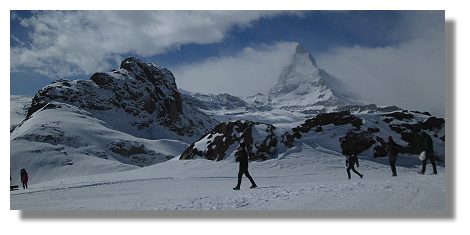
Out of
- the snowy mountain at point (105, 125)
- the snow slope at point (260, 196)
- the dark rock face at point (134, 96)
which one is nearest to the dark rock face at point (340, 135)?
the snow slope at point (260, 196)

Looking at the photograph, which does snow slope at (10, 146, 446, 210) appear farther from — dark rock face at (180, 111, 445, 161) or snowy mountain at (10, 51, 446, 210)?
dark rock face at (180, 111, 445, 161)

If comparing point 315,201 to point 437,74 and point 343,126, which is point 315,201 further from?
point 343,126

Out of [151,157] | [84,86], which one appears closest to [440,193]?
[151,157]

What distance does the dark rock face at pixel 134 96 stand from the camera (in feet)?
376

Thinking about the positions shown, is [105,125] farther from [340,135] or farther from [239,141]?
[340,135]

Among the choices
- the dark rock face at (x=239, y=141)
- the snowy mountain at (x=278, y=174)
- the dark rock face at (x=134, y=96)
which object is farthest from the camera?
the dark rock face at (x=134, y=96)

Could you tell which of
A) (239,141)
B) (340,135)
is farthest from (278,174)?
(340,135)

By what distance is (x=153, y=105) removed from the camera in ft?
460

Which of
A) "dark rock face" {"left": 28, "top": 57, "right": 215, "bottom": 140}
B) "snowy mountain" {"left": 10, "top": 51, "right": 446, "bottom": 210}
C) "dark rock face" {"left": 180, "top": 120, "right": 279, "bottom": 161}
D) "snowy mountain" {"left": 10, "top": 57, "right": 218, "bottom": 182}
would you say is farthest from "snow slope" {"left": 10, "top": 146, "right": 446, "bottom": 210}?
"dark rock face" {"left": 28, "top": 57, "right": 215, "bottom": 140}

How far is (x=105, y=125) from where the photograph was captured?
104625 mm

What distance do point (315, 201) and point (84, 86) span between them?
129033mm

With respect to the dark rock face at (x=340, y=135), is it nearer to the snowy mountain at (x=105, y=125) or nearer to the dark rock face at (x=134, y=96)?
the snowy mountain at (x=105, y=125)

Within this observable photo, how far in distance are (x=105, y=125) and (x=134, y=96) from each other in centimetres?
3149

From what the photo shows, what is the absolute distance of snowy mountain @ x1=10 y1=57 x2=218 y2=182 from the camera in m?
61.2
